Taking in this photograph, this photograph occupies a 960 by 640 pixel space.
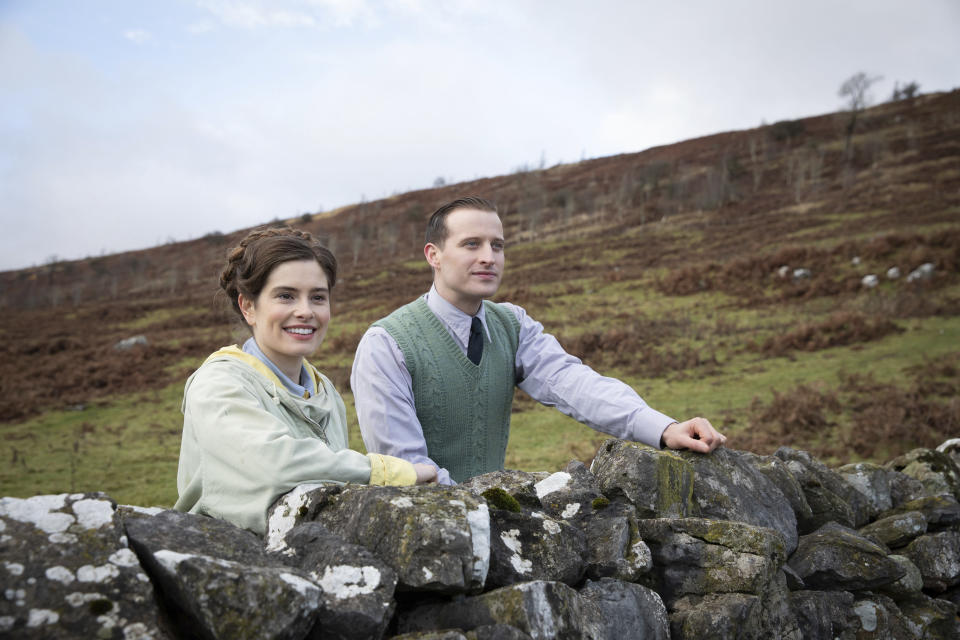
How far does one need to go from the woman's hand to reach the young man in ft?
2.31

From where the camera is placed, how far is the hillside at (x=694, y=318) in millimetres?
12391

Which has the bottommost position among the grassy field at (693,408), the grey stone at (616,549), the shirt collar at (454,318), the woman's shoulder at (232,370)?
the grassy field at (693,408)

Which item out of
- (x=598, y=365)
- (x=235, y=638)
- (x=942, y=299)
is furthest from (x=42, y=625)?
(x=942, y=299)

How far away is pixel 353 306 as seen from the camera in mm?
31297

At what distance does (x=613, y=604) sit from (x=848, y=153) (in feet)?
201

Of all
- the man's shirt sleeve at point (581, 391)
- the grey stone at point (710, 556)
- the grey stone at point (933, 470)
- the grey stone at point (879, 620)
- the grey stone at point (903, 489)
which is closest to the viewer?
the grey stone at point (710, 556)

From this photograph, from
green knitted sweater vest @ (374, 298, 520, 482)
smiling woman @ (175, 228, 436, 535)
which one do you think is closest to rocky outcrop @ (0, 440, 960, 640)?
smiling woman @ (175, 228, 436, 535)

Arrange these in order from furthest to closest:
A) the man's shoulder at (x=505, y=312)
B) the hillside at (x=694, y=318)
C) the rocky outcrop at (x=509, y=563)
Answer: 1. the hillside at (x=694, y=318)
2. the man's shoulder at (x=505, y=312)
3. the rocky outcrop at (x=509, y=563)

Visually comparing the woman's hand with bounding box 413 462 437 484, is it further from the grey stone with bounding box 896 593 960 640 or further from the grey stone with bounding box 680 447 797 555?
Result: the grey stone with bounding box 896 593 960 640

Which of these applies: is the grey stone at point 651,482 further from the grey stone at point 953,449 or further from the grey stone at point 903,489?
the grey stone at point 953,449

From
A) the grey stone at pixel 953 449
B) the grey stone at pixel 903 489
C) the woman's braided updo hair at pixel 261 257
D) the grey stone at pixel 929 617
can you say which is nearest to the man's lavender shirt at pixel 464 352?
the woman's braided updo hair at pixel 261 257

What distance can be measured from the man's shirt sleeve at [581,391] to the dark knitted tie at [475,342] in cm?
34

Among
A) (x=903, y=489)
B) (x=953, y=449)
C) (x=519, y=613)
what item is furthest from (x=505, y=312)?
(x=953, y=449)

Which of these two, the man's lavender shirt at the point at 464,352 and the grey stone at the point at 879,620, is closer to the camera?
the grey stone at the point at 879,620
